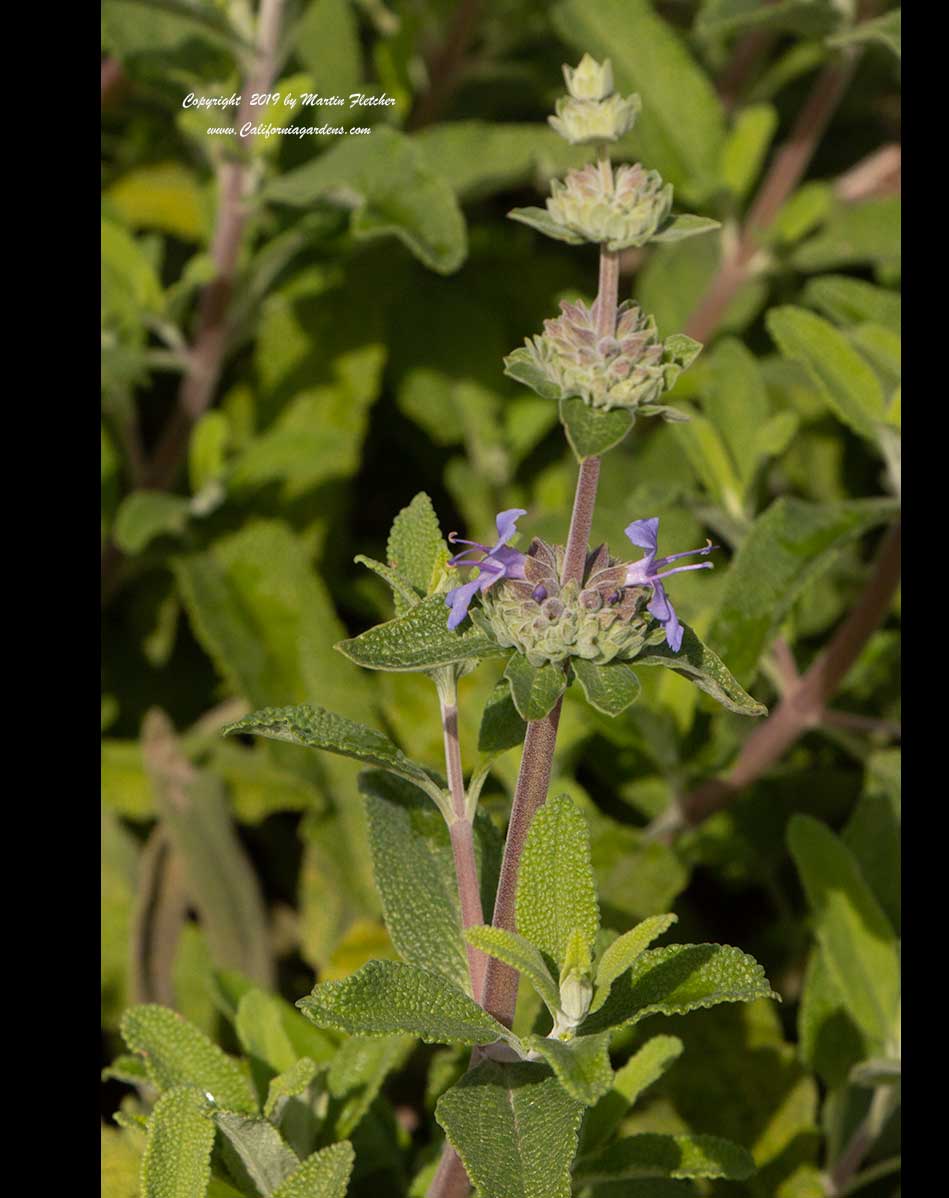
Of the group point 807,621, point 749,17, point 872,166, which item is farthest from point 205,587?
point 872,166

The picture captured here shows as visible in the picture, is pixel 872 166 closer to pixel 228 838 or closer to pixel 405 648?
pixel 228 838

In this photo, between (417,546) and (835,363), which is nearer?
(417,546)

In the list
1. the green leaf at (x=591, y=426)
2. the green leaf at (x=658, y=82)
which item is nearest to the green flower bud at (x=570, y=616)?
the green leaf at (x=591, y=426)

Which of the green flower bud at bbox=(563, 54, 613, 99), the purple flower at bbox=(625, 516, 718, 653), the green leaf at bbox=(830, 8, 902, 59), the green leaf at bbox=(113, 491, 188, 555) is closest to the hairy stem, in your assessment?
the purple flower at bbox=(625, 516, 718, 653)

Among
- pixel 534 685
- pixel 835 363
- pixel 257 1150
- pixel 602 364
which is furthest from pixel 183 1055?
pixel 835 363

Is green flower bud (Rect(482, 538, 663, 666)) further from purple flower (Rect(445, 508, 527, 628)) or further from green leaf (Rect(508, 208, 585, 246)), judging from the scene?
green leaf (Rect(508, 208, 585, 246))

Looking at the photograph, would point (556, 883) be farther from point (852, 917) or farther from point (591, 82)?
point (852, 917)

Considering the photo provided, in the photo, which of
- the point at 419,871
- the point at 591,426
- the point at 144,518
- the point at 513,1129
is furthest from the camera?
the point at 144,518
